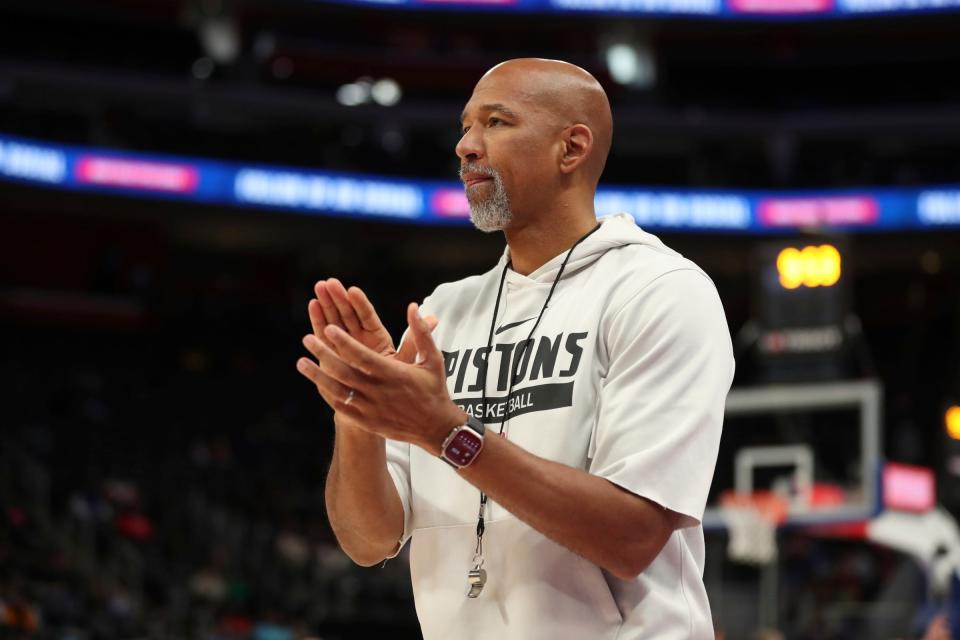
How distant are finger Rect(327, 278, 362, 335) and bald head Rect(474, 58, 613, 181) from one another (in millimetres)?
581

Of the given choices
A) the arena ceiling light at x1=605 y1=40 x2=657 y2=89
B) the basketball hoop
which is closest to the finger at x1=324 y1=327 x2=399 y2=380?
the basketball hoop

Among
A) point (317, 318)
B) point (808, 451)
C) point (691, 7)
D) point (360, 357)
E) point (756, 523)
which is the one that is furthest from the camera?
point (691, 7)

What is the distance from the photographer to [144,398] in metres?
19.4

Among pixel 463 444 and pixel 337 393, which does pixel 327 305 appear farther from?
pixel 463 444

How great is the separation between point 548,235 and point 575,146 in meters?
0.18

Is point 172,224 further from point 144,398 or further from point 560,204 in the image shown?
point 560,204

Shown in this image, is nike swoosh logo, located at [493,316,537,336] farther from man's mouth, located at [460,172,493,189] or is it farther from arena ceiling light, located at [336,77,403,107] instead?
arena ceiling light, located at [336,77,403,107]

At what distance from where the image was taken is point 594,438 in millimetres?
2328

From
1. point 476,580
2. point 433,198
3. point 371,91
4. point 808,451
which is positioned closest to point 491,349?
point 476,580

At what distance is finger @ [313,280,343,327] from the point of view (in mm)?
2266

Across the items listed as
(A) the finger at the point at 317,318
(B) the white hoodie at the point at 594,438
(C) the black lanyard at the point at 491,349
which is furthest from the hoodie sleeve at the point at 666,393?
(A) the finger at the point at 317,318

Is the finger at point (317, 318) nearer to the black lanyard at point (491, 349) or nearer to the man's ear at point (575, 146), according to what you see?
the black lanyard at point (491, 349)

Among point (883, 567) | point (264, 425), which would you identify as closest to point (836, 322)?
point (883, 567)

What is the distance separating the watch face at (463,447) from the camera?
2080 millimetres
